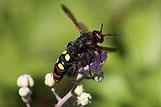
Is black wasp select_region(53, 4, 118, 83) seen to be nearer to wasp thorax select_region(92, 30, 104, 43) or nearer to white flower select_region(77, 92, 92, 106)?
wasp thorax select_region(92, 30, 104, 43)

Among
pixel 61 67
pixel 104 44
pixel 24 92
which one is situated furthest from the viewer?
pixel 104 44

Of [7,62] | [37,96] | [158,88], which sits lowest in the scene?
[158,88]

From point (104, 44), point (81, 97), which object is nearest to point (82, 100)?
point (81, 97)

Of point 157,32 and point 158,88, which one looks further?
point 157,32

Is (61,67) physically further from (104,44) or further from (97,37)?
(104,44)

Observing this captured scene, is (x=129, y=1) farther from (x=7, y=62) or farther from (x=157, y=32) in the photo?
(x=7, y=62)

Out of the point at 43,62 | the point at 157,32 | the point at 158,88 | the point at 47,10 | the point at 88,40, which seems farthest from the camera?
the point at 47,10

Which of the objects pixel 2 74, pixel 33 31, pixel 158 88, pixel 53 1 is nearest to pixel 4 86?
pixel 2 74

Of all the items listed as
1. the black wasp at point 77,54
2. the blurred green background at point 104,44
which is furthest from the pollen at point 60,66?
the blurred green background at point 104,44
